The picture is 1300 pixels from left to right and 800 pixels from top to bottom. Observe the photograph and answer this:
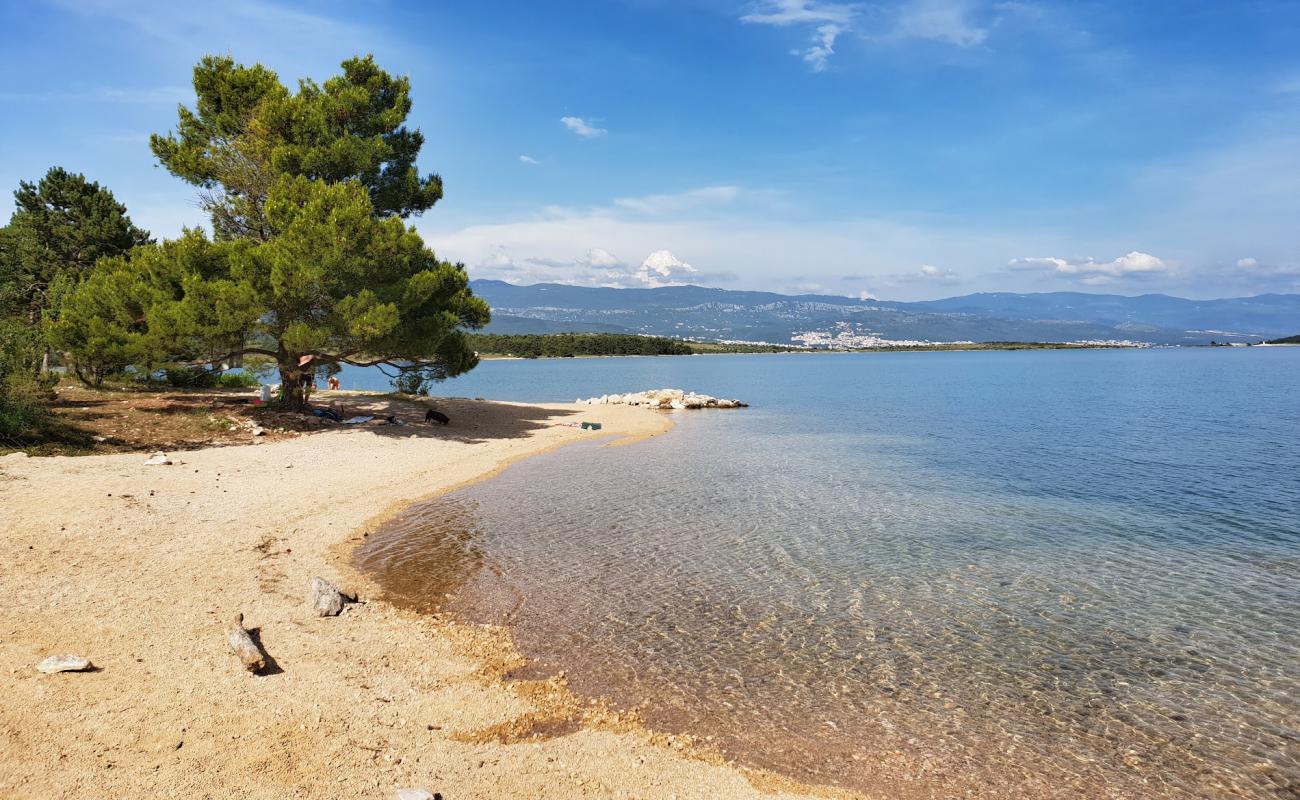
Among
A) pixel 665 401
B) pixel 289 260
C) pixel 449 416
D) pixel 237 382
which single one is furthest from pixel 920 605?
pixel 665 401

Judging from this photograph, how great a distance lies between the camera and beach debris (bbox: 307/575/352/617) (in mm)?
10320

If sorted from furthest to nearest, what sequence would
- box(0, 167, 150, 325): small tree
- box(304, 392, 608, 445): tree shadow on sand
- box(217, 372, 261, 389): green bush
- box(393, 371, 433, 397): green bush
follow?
box(217, 372, 261, 389): green bush
box(0, 167, 150, 325): small tree
box(393, 371, 433, 397): green bush
box(304, 392, 608, 445): tree shadow on sand

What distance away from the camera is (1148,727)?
25.8ft

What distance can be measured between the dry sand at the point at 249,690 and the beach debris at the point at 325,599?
0.25 m

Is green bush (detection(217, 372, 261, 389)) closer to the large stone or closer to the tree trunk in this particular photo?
the tree trunk

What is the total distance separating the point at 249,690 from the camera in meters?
7.57

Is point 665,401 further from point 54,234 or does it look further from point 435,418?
point 54,234

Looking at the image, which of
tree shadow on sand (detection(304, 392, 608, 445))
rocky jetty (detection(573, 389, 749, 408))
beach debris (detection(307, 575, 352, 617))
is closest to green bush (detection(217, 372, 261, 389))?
tree shadow on sand (detection(304, 392, 608, 445))

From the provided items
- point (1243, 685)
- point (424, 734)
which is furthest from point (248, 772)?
point (1243, 685)

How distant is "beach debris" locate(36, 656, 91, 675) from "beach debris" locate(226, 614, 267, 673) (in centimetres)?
143

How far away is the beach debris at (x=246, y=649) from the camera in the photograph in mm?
8078

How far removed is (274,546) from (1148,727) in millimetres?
14846

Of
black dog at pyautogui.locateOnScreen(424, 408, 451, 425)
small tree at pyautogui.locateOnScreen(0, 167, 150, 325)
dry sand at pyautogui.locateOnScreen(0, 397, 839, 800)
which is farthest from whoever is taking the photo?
small tree at pyautogui.locateOnScreen(0, 167, 150, 325)

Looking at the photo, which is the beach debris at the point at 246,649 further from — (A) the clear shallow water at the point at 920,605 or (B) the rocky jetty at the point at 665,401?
(B) the rocky jetty at the point at 665,401
